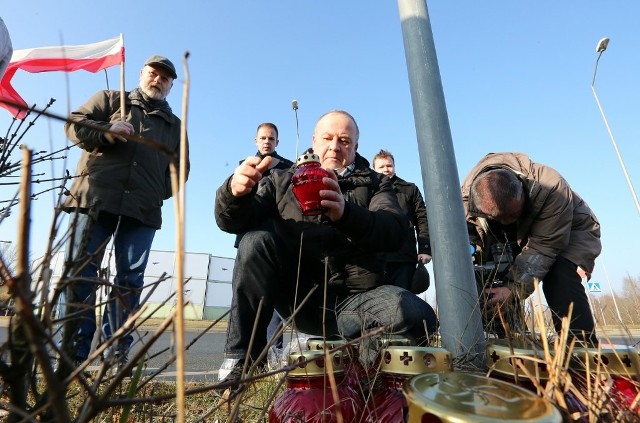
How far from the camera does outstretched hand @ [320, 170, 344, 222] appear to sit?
1.30m

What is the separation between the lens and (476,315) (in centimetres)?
137

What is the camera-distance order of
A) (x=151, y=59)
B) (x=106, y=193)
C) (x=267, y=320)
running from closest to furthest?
(x=267, y=320) → (x=106, y=193) → (x=151, y=59)

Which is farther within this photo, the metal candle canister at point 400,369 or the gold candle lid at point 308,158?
the gold candle lid at point 308,158

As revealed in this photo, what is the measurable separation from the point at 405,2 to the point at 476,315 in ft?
4.30

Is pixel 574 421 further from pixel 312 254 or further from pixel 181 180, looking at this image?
pixel 312 254

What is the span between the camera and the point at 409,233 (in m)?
2.09

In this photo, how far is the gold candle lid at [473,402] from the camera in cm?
40

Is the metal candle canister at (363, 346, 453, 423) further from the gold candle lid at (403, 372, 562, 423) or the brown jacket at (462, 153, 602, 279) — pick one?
the brown jacket at (462, 153, 602, 279)

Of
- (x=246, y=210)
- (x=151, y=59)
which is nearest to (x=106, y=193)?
(x=151, y=59)

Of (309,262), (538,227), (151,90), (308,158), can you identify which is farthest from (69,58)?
(538,227)

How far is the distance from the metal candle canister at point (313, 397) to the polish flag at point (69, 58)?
10.8 feet

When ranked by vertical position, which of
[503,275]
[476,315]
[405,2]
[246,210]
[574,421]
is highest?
[405,2]

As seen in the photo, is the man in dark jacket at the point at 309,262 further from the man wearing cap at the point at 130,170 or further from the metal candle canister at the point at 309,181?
the man wearing cap at the point at 130,170

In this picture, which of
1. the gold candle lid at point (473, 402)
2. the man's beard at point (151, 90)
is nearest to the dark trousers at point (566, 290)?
the gold candle lid at point (473, 402)
